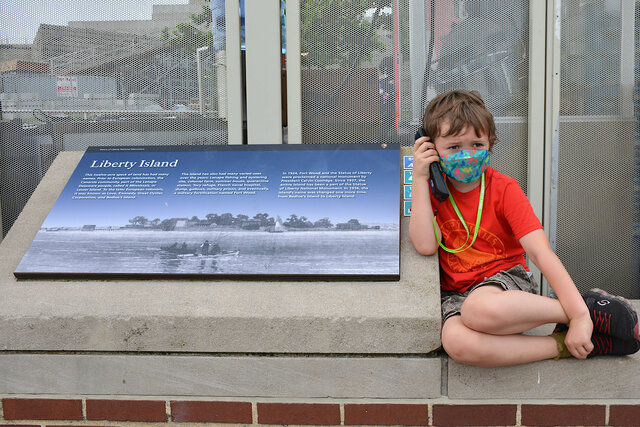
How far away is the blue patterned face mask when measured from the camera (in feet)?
8.34

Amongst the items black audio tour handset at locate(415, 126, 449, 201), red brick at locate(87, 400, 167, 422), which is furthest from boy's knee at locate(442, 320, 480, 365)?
red brick at locate(87, 400, 167, 422)

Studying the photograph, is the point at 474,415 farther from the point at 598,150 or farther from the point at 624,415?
the point at 598,150

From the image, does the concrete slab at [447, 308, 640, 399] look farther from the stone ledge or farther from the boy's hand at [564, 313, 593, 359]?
the boy's hand at [564, 313, 593, 359]

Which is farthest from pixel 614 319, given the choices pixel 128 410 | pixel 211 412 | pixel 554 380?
pixel 128 410

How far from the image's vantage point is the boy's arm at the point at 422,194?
2641 mm

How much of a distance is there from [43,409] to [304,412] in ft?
3.46

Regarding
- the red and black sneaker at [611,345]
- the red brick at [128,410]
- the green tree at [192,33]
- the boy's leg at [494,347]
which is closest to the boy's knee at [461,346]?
the boy's leg at [494,347]

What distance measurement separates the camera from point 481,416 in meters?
2.45

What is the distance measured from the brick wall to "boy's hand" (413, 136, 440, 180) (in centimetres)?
91

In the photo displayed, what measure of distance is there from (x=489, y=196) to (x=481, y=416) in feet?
2.86

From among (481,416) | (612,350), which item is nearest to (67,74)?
(481,416)

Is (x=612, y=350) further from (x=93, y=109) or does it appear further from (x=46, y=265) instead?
(x=93, y=109)

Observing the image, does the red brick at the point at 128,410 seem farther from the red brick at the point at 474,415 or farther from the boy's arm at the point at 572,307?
the boy's arm at the point at 572,307

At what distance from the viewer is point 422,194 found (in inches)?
104
